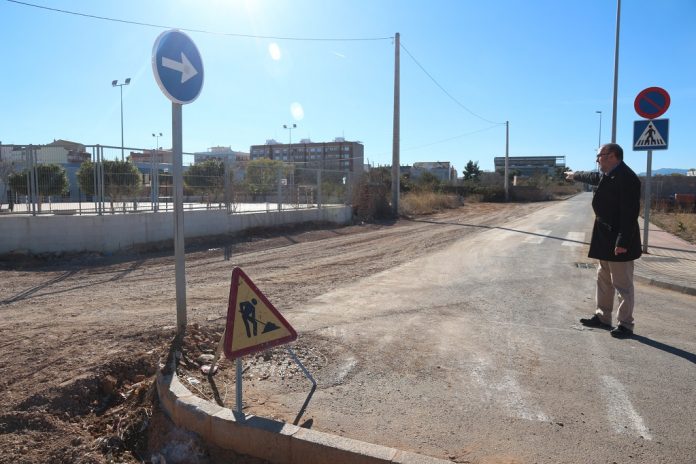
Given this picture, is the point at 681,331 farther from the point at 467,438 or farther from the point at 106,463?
the point at 106,463

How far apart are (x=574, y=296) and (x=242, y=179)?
1094 cm

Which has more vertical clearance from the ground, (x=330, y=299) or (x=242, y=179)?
(x=242, y=179)

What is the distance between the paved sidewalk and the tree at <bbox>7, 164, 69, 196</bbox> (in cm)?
1211

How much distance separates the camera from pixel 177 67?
4.49 meters

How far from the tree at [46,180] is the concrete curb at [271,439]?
383 inches

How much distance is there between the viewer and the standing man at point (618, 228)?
5.17 m

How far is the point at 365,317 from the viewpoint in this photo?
6098mm

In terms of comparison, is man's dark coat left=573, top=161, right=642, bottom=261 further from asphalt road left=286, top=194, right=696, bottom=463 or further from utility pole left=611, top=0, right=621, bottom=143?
utility pole left=611, top=0, right=621, bottom=143

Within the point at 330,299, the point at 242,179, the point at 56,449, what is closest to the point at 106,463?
the point at 56,449

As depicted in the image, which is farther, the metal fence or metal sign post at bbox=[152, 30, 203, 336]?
the metal fence

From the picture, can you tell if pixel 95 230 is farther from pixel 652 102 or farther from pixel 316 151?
pixel 316 151

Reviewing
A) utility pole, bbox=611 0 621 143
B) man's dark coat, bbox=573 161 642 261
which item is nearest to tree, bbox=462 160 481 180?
utility pole, bbox=611 0 621 143

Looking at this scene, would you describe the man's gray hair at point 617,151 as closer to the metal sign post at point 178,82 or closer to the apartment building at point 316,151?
the metal sign post at point 178,82

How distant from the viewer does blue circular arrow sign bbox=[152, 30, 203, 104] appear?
14.0 feet
